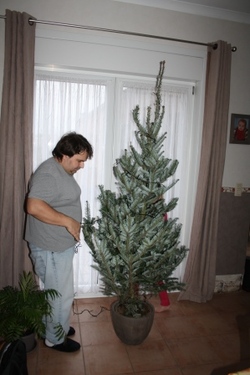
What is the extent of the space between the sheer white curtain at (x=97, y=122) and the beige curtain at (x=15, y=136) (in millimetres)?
256

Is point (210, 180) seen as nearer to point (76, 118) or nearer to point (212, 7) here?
point (76, 118)

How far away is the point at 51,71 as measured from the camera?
7.79ft

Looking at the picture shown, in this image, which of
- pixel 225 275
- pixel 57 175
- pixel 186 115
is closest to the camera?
pixel 57 175

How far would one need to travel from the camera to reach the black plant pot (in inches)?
74.5

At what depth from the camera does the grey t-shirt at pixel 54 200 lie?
1594mm

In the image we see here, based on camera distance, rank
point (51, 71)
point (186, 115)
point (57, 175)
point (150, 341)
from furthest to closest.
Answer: point (186, 115), point (51, 71), point (150, 341), point (57, 175)

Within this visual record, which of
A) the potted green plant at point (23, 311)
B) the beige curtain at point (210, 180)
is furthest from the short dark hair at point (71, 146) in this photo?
the beige curtain at point (210, 180)

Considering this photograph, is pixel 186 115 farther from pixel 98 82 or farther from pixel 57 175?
pixel 57 175

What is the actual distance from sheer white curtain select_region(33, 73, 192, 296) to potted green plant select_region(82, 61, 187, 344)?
771 millimetres

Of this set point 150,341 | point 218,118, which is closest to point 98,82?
point 218,118

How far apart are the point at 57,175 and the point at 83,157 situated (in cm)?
22

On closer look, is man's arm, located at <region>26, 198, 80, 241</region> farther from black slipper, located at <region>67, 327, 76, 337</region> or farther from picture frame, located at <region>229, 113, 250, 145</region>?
picture frame, located at <region>229, 113, 250, 145</region>

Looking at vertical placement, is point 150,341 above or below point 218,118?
below

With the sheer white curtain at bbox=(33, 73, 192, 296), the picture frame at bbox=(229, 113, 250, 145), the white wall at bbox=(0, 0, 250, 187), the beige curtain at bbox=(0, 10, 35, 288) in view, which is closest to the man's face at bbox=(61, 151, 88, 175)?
the beige curtain at bbox=(0, 10, 35, 288)
